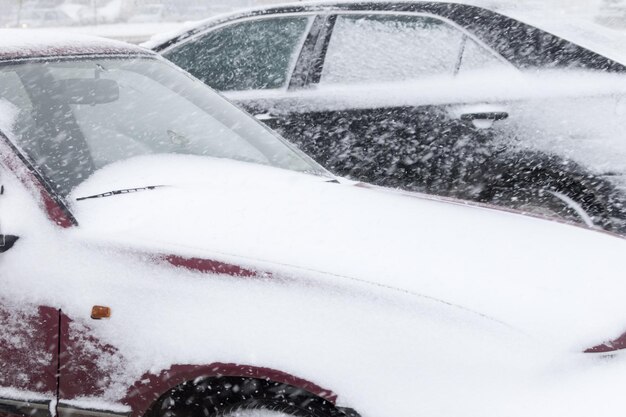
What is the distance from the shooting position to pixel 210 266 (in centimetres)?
192

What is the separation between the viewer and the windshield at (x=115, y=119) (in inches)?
92.0

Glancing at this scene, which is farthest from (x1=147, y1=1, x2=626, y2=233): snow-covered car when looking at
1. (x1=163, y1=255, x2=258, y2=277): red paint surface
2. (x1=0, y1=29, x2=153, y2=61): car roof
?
(x1=163, y1=255, x2=258, y2=277): red paint surface

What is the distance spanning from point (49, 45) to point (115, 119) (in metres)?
0.38

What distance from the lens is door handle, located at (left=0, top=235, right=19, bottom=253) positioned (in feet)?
6.68

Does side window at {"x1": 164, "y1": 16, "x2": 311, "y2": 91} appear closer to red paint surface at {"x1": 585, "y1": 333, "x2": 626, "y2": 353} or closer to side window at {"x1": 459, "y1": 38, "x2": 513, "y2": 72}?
side window at {"x1": 459, "y1": 38, "x2": 513, "y2": 72}

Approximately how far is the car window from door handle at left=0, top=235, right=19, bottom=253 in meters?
2.52

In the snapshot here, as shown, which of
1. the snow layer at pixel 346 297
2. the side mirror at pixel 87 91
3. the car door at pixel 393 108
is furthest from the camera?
the car door at pixel 393 108

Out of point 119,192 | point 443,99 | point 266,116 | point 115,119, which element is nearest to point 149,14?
point 266,116

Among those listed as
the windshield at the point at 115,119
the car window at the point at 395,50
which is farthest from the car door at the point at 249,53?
the windshield at the point at 115,119

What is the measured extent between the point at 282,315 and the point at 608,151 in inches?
88.9

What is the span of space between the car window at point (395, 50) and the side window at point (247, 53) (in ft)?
0.91

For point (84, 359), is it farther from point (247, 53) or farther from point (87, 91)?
point (247, 53)

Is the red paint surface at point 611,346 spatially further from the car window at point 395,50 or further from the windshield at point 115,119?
the car window at point 395,50

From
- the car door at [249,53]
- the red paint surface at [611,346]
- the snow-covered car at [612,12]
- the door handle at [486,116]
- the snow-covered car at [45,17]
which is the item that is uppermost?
the snow-covered car at [45,17]
